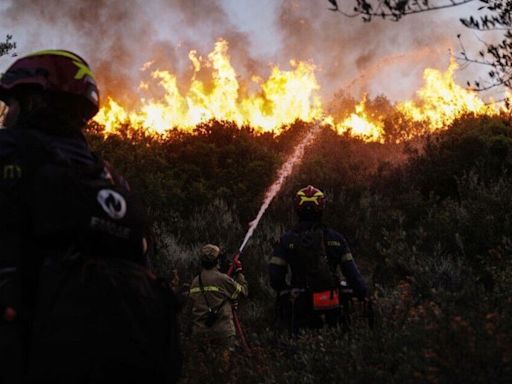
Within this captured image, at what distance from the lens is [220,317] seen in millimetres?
8008

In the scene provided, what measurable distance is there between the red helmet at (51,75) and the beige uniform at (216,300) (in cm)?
580

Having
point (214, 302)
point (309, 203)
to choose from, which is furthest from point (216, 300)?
point (309, 203)

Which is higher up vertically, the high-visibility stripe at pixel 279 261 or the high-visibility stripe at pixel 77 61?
the high-visibility stripe at pixel 77 61

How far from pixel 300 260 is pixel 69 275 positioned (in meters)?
4.57

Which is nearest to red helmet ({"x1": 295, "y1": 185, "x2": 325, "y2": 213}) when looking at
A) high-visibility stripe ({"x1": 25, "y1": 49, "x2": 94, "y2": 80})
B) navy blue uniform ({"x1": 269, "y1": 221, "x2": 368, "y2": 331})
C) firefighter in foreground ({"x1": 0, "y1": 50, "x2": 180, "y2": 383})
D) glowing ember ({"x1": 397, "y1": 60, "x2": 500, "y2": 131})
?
navy blue uniform ({"x1": 269, "y1": 221, "x2": 368, "y2": 331})

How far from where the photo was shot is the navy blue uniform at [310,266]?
632 cm

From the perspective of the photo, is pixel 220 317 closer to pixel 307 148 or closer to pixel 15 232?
pixel 15 232

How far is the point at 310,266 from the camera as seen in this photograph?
20.8ft

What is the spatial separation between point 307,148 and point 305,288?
12.0 metres

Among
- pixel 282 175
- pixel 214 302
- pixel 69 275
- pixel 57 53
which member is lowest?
pixel 214 302

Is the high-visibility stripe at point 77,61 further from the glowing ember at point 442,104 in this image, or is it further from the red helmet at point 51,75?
the glowing ember at point 442,104

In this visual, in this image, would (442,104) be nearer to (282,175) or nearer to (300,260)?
(282,175)

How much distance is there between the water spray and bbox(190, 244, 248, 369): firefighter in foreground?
10.5 feet

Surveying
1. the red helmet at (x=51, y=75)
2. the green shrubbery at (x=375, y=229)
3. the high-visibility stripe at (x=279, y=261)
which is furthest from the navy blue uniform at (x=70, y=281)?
the high-visibility stripe at (x=279, y=261)
